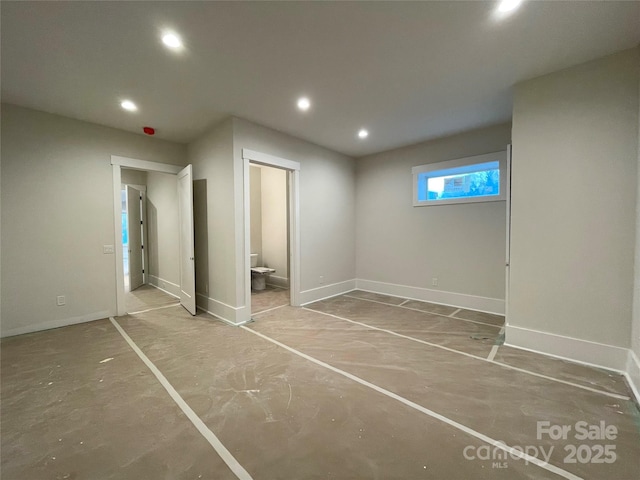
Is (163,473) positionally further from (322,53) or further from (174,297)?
(174,297)

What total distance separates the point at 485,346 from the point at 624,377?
1015 millimetres

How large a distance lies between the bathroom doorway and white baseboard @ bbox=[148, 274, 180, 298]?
152cm

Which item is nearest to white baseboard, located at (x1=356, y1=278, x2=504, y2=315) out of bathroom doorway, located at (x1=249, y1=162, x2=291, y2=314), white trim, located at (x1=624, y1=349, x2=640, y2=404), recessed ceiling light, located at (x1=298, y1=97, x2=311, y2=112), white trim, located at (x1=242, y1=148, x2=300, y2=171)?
white trim, located at (x1=624, y1=349, x2=640, y2=404)

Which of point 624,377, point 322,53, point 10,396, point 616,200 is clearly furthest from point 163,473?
point 616,200

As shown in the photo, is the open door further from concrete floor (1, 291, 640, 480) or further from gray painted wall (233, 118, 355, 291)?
gray painted wall (233, 118, 355, 291)

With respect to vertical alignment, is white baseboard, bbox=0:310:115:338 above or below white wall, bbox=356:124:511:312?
below

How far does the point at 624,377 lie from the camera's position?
88.0 inches

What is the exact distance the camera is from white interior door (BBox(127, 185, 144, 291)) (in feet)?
19.3

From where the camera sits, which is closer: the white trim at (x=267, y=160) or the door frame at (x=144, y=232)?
the white trim at (x=267, y=160)

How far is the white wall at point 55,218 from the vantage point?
318 cm

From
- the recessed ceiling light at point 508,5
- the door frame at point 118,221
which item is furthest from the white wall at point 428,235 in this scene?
the door frame at point 118,221

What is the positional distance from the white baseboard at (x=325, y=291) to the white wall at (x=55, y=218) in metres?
2.93

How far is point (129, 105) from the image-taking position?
3.18 metres

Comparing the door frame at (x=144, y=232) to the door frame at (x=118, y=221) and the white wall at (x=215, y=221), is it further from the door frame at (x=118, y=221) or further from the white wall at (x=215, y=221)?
the white wall at (x=215, y=221)
